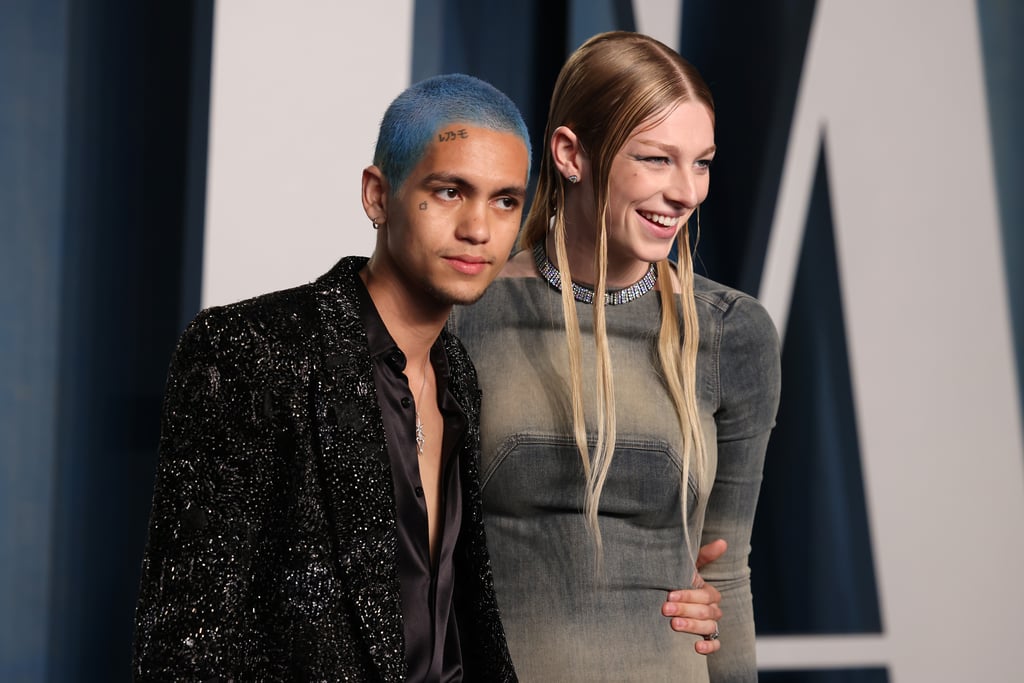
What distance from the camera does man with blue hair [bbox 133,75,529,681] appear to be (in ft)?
3.68

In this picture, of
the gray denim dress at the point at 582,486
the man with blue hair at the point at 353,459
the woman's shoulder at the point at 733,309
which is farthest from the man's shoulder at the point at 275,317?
the woman's shoulder at the point at 733,309

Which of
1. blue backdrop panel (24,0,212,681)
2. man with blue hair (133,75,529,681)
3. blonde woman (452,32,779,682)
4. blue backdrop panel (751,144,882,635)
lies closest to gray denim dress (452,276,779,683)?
blonde woman (452,32,779,682)

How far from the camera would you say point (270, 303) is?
1.25m

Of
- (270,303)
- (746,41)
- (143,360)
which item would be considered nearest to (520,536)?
(270,303)

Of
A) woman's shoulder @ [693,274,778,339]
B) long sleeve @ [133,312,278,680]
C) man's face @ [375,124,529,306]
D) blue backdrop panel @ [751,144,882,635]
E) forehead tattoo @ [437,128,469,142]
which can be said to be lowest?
blue backdrop panel @ [751,144,882,635]

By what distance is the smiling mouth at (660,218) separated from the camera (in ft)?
5.49

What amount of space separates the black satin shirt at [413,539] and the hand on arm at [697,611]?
485 mm

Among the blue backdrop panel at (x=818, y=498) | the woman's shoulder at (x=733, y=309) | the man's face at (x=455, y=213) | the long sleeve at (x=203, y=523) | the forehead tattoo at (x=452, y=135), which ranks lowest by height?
the blue backdrop panel at (x=818, y=498)

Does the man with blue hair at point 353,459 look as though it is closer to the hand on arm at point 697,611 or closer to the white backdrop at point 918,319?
the hand on arm at point 697,611

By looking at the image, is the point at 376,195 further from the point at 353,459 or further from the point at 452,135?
the point at 353,459

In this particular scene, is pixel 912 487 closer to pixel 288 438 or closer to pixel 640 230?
pixel 640 230

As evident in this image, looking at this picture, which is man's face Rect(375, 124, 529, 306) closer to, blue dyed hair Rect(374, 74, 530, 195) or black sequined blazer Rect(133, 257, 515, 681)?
blue dyed hair Rect(374, 74, 530, 195)

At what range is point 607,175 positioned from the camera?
1668mm

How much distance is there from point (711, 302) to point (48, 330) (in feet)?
4.82
